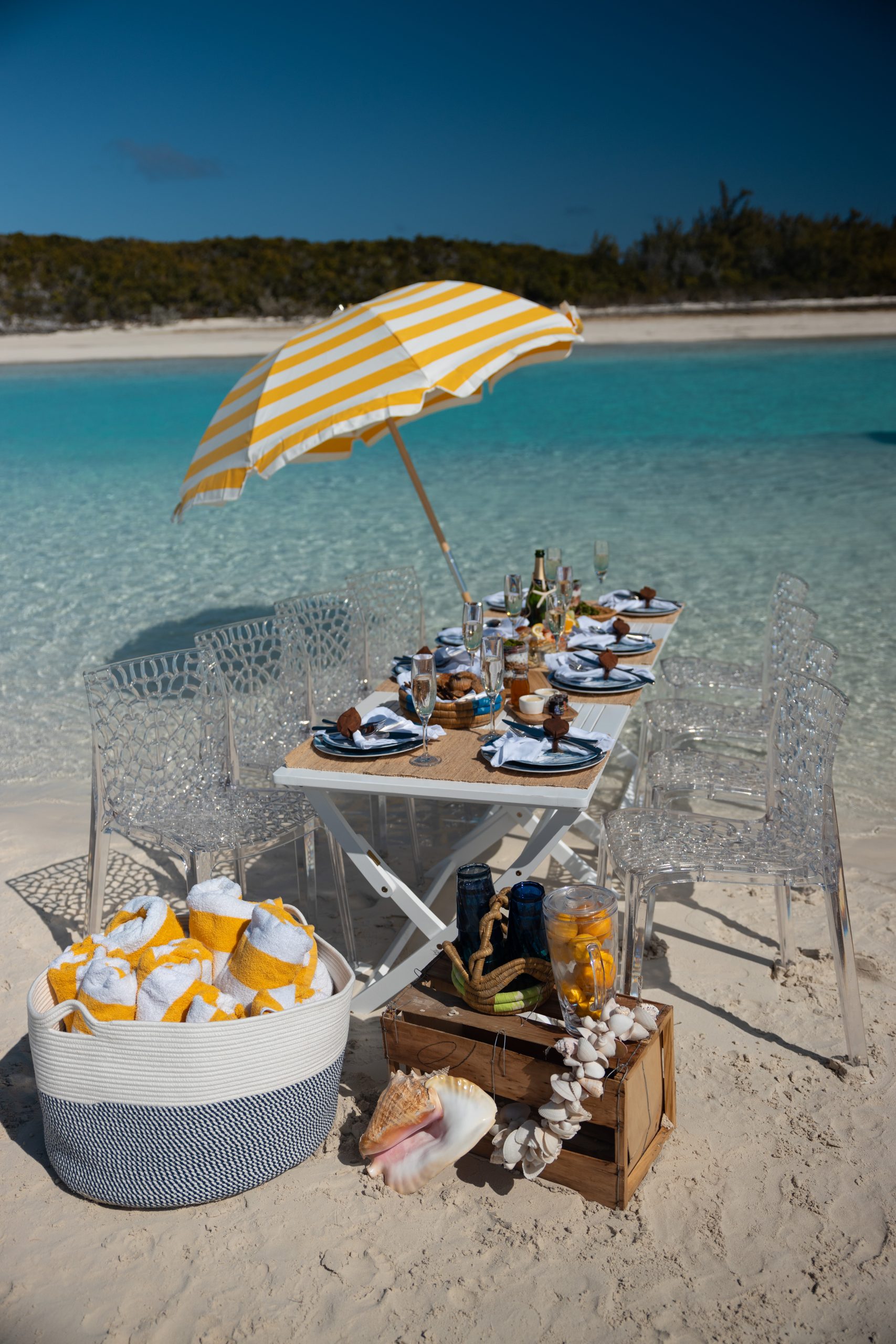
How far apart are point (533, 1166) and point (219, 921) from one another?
0.86m

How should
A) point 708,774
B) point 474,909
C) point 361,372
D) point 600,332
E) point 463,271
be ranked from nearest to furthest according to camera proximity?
point 474,909, point 361,372, point 708,774, point 600,332, point 463,271

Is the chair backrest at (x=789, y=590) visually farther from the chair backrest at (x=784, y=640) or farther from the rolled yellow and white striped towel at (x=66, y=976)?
the rolled yellow and white striped towel at (x=66, y=976)

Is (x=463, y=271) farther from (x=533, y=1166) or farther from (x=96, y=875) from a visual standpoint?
(x=533, y=1166)

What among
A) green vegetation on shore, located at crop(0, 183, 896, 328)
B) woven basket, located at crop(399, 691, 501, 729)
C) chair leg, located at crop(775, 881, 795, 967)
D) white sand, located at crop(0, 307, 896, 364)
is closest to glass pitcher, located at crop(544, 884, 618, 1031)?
woven basket, located at crop(399, 691, 501, 729)

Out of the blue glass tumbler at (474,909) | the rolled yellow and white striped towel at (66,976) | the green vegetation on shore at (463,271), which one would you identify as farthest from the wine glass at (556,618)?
the green vegetation on shore at (463,271)

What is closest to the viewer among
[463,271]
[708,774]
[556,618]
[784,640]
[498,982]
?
[498,982]

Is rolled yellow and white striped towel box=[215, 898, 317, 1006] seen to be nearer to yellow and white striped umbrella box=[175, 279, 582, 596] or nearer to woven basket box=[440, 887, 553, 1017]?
woven basket box=[440, 887, 553, 1017]

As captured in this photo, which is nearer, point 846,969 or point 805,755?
point 846,969

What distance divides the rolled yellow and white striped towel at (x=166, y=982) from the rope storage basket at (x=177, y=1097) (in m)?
0.08

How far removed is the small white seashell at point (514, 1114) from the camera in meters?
2.29

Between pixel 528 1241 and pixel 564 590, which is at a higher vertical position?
pixel 564 590

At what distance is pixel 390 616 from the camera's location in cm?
431

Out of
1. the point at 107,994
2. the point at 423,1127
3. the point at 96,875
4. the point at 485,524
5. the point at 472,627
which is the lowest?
the point at 485,524

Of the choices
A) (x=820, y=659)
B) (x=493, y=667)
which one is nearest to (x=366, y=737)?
(x=493, y=667)
